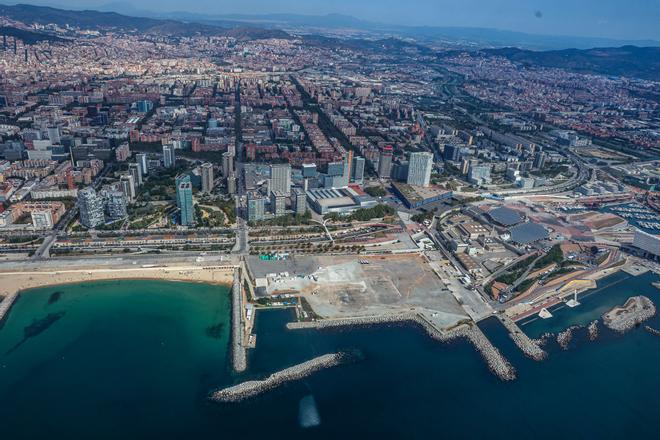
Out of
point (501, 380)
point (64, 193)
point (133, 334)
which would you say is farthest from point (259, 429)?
point (64, 193)

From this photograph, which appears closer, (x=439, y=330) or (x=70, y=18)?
(x=439, y=330)

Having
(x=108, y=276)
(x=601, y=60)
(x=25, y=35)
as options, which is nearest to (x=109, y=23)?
(x=25, y=35)

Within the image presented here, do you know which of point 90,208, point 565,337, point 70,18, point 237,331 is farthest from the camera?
point 70,18

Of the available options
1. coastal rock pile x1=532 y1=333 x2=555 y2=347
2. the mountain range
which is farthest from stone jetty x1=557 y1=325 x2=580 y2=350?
the mountain range

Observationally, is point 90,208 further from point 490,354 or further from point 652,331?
point 652,331

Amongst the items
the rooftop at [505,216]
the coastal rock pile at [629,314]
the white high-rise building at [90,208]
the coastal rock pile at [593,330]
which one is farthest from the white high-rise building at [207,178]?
the coastal rock pile at [629,314]

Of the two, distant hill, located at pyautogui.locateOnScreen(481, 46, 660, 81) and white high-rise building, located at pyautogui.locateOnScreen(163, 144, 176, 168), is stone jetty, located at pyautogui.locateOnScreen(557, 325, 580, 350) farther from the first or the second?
distant hill, located at pyautogui.locateOnScreen(481, 46, 660, 81)

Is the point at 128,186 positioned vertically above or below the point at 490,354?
above
